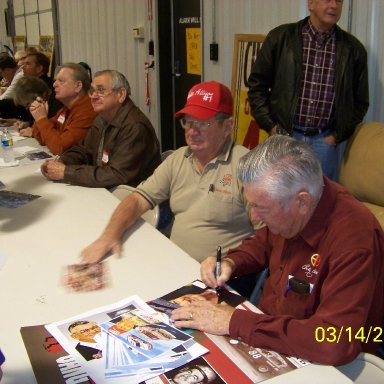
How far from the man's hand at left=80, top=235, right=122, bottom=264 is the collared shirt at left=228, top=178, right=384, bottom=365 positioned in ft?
2.19

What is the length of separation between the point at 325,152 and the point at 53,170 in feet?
5.27

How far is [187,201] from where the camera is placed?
2.15 meters

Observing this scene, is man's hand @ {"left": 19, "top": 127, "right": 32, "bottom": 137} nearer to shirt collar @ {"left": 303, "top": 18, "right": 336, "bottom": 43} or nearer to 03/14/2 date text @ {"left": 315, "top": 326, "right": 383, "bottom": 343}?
shirt collar @ {"left": 303, "top": 18, "right": 336, "bottom": 43}

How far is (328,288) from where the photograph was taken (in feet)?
3.96

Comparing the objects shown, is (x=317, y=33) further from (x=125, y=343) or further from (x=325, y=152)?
(x=125, y=343)

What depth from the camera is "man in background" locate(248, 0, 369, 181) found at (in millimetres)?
2824

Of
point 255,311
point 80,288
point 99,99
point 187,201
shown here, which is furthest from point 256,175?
point 99,99

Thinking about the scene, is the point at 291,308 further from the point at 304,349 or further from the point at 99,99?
the point at 99,99

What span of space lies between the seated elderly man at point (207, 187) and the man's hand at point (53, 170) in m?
0.70

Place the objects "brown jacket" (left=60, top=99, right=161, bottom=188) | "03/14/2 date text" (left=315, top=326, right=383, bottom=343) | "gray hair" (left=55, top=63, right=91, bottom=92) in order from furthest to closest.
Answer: "gray hair" (left=55, top=63, right=91, bottom=92) → "brown jacket" (left=60, top=99, right=161, bottom=188) → "03/14/2 date text" (left=315, top=326, right=383, bottom=343)

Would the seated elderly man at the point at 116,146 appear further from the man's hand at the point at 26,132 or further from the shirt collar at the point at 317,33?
the man's hand at the point at 26,132

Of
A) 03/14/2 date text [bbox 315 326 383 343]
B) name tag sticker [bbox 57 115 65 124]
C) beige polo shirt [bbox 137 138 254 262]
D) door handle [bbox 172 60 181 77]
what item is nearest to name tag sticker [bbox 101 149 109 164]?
beige polo shirt [bbox 137 138 254 262]

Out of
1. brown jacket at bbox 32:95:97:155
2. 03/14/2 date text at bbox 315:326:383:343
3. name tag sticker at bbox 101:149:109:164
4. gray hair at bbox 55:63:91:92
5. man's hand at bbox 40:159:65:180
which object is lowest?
03/14/2 date text at bbox 315:326:383:343

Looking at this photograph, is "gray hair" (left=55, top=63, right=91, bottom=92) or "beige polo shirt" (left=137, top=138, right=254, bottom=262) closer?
"beige polo shirt" (left=137, top=138, right=254, bottom=262)
